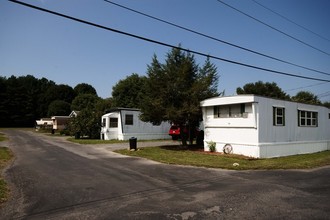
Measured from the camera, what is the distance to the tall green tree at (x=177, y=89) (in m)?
20.9

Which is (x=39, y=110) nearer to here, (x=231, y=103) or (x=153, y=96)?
(x=153, y=96)

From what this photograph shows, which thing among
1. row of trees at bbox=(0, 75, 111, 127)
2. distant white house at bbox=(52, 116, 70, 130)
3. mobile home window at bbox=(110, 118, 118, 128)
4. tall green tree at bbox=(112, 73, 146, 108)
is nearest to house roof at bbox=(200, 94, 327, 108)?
mobile home window at bbox=(110, 118, 118, 128)

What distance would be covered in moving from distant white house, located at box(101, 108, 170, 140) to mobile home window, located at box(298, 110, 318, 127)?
16580 mm

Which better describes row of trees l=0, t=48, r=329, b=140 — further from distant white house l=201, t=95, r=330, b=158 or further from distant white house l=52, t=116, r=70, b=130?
distant white house l=52, t=116, r=70, b=130

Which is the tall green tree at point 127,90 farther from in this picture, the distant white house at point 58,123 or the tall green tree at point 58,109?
the tall green tree at point 58,109

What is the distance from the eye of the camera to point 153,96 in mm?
21922

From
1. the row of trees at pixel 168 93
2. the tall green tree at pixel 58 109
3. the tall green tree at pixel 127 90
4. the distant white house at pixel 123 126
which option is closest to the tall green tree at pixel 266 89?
the row of trees at pixel 168 93

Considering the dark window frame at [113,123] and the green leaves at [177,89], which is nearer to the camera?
the green leaves at [177,89]

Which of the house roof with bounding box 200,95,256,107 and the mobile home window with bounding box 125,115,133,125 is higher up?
the house roof with bounding box 200,95,256,107

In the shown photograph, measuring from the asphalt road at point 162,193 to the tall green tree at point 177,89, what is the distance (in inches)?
322

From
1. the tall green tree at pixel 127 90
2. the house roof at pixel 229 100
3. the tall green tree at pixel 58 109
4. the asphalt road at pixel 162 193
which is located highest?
the tall green tree at pixel 127 90

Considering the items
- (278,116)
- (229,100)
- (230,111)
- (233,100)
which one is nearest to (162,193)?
(233,100)

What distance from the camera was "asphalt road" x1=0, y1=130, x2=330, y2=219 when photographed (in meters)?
6.50

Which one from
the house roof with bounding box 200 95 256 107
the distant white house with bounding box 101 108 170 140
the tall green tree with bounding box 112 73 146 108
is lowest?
the distant white house with bounding box 101 108 170 140
